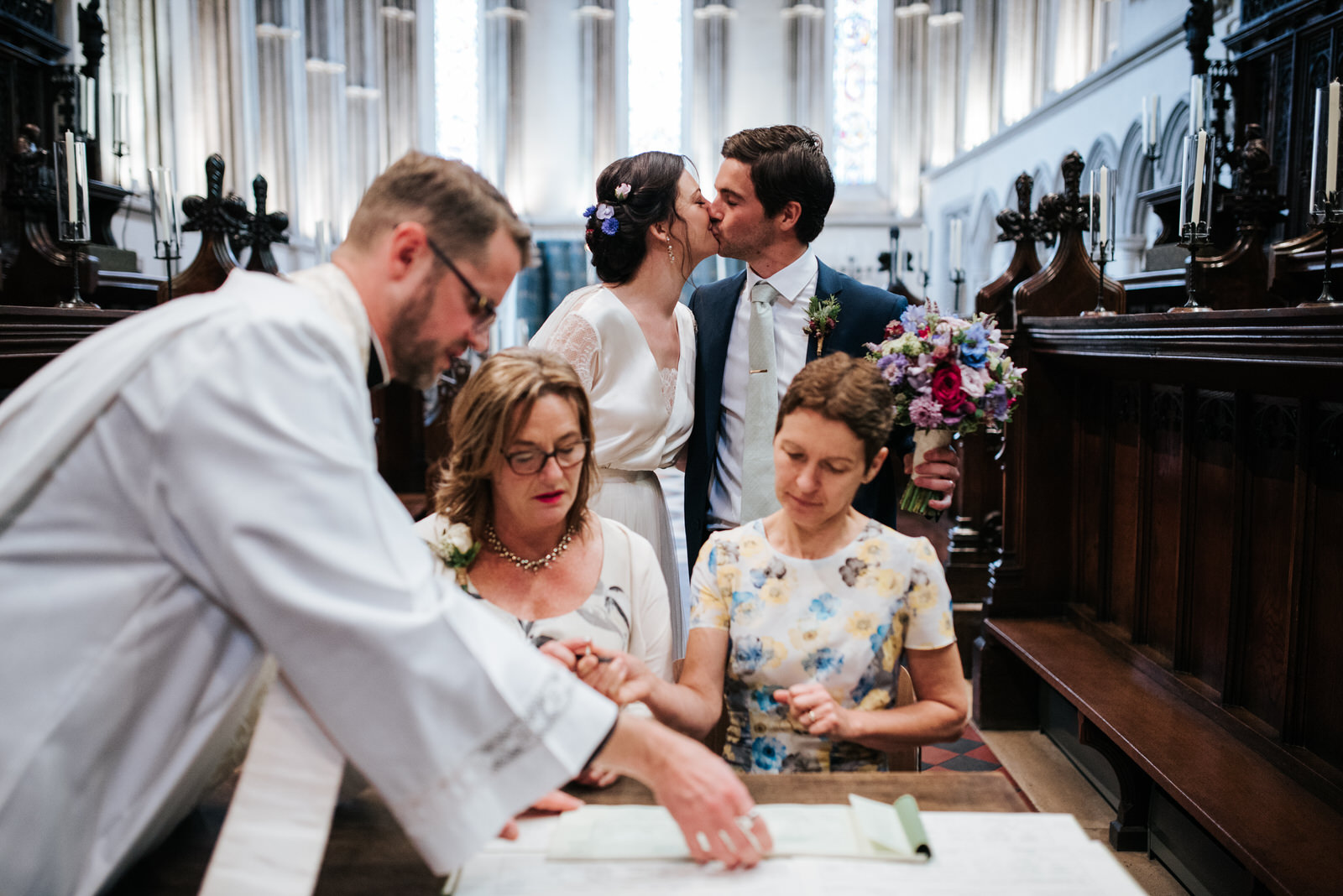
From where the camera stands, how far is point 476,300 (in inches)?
54.4

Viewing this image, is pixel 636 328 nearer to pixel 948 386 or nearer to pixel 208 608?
pixel 948 386

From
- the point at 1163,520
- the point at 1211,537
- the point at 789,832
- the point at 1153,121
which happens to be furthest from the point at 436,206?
the point at 1153,121

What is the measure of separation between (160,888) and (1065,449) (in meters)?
3.77

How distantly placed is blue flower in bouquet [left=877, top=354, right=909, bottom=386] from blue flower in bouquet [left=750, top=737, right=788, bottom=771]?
2.56 feet

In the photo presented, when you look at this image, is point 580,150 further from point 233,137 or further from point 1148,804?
point 1148,804

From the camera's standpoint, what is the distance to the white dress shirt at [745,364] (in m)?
2.70

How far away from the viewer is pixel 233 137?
13570mm

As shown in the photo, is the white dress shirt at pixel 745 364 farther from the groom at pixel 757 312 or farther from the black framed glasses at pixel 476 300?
the black framed glasses at pixel 476 300

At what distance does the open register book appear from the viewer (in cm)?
121

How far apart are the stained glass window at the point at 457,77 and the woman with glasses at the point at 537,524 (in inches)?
727

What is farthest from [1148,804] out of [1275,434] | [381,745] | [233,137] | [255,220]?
[233,137]

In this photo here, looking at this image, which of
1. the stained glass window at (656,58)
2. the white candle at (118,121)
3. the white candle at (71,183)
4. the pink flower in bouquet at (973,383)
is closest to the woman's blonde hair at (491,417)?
the pink flower in bouquet at (973,383)

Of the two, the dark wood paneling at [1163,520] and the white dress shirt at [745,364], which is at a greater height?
the white dress shirt at [745,364]

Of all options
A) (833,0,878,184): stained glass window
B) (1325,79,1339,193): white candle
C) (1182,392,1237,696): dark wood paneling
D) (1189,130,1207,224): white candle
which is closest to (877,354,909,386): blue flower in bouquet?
(1182,392,1237,696): dark wood paneling
